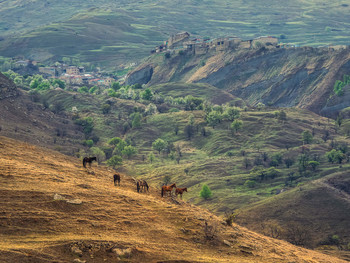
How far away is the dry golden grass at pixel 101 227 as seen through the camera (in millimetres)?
29438

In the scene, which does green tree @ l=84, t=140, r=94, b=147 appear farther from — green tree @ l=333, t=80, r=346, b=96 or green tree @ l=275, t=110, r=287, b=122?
green tree @ l=333, t=80, r=346, b=96

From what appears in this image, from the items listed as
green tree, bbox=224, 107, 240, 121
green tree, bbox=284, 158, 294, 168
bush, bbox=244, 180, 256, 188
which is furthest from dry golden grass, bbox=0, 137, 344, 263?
green tree, bbox=224, 107, 240, 121

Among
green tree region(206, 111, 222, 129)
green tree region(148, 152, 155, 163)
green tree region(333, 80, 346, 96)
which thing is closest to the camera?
green tree region(148, 152, 155, 163)

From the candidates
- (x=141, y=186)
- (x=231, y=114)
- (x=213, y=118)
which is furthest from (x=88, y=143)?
(x=141, y=186)

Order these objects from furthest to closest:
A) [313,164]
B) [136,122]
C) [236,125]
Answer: [136,122]
[236,125]
[313,164]

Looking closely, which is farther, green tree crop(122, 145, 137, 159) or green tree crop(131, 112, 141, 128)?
green tree crop(131, 112, 141, 128)

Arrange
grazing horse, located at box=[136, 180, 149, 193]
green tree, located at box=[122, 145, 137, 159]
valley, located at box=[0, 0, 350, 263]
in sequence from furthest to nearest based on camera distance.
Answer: green tree, located at box=[122, 145, 137, 159]
grazing horse, located at box=[136, 180, 149, 193]
valley, located at box=[0, 0, 350, 263]

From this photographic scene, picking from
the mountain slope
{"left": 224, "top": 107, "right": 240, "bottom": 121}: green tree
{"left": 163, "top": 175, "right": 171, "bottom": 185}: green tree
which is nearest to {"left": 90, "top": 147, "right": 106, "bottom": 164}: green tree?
{"left": 163, "top": 175, "right": 171, "bottom": 185}: green tree

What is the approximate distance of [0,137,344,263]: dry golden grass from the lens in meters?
29.4

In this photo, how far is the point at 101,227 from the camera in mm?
32250

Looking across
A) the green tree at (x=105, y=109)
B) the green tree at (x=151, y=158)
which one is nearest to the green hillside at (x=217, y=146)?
the green tree at (x=151, y=158)

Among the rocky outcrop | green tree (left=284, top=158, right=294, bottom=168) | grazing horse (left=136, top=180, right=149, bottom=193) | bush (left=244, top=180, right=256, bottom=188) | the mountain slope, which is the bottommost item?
green tree (left=284, top=158, right=294, bottom=168)

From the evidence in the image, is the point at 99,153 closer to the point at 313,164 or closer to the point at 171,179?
the point at 171,179

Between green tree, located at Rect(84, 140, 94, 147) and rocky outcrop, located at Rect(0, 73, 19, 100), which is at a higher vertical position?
rocky outcrop, located at Rect(0, 73, 19, 100)
